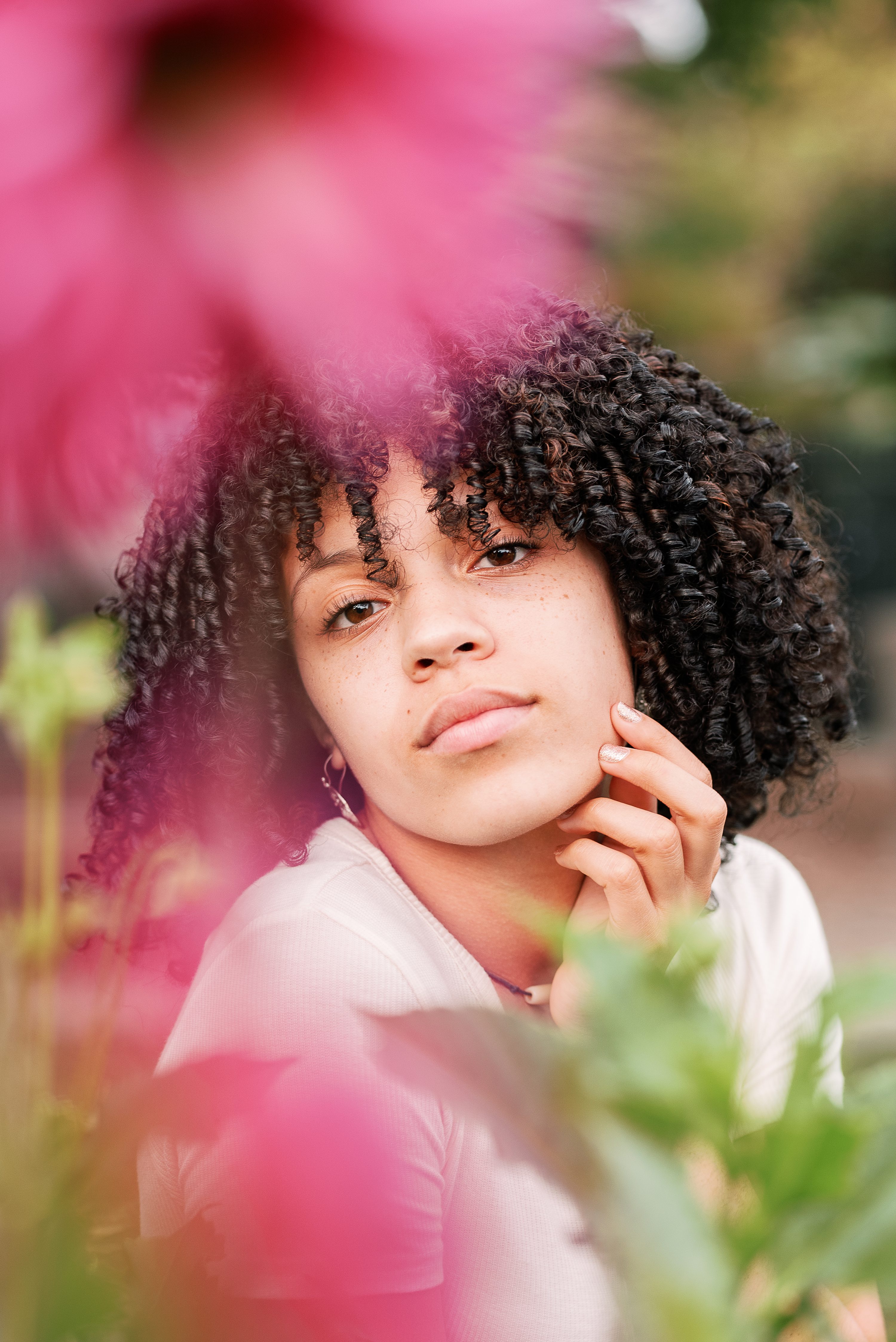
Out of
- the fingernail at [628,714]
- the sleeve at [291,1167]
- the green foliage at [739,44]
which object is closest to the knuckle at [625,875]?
the fingernail at [628,714]

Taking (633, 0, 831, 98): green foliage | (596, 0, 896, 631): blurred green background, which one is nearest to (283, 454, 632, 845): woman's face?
(596, 0, 896, 631): blurred green background

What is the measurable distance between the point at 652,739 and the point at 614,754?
46 mm

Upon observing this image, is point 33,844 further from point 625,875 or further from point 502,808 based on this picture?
point 625,875

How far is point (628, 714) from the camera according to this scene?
0.97 m

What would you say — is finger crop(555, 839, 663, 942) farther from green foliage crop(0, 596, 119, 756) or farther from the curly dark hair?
green foliage crop(0, 596, 119, 756)

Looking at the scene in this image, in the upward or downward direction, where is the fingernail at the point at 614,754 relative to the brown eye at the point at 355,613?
downward

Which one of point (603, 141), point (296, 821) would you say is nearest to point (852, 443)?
point (296, 821)

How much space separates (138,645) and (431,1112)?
0.54 meters

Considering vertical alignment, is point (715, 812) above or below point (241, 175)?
below

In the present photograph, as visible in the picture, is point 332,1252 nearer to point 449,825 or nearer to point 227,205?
point 227,205

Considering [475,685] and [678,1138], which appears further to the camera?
[475,685]

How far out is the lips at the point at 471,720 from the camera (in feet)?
2.79

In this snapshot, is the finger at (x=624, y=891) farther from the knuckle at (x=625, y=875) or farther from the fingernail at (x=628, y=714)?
the fingernail at (x=628, y=714)

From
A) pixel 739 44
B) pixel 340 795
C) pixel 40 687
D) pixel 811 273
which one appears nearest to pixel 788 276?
pixel 811 273
